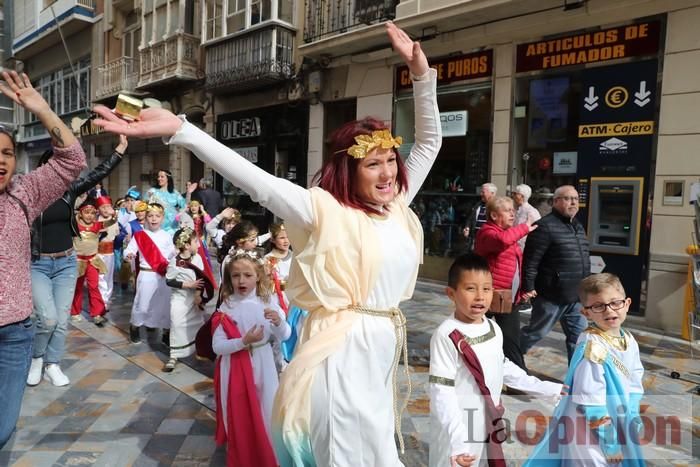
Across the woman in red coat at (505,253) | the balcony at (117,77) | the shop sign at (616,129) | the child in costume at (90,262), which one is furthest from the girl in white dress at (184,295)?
the balcony at (117,77)

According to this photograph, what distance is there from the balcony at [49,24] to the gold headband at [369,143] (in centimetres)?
1863

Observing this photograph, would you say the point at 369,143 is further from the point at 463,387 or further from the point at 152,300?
the point at 152,300

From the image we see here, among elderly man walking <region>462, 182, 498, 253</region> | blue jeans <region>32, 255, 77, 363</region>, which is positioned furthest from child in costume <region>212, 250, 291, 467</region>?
elderly man walking <region>462, 182, 498, 253</region>

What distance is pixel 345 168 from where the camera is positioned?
1782mm

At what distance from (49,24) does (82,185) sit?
828 inches

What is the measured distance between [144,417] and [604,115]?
6.63 meters

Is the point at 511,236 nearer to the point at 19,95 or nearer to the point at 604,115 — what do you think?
the point at 19,95

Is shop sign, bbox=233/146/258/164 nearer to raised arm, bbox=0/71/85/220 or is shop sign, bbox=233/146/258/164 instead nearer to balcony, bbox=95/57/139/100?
balcony, bbox=95/57/139/100

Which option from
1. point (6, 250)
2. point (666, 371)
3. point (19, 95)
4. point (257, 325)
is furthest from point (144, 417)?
point (666, 371)

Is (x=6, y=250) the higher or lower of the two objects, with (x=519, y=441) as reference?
higher

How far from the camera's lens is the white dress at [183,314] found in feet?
15.6

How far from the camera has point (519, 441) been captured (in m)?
3.27

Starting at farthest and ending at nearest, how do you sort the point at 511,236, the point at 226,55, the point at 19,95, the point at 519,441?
the point at 226,55 → the point at 511,236 → the point at 519,441 → the point at 19,95

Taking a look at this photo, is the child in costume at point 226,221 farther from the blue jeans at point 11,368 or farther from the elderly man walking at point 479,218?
the blue jeans at point 11,368
